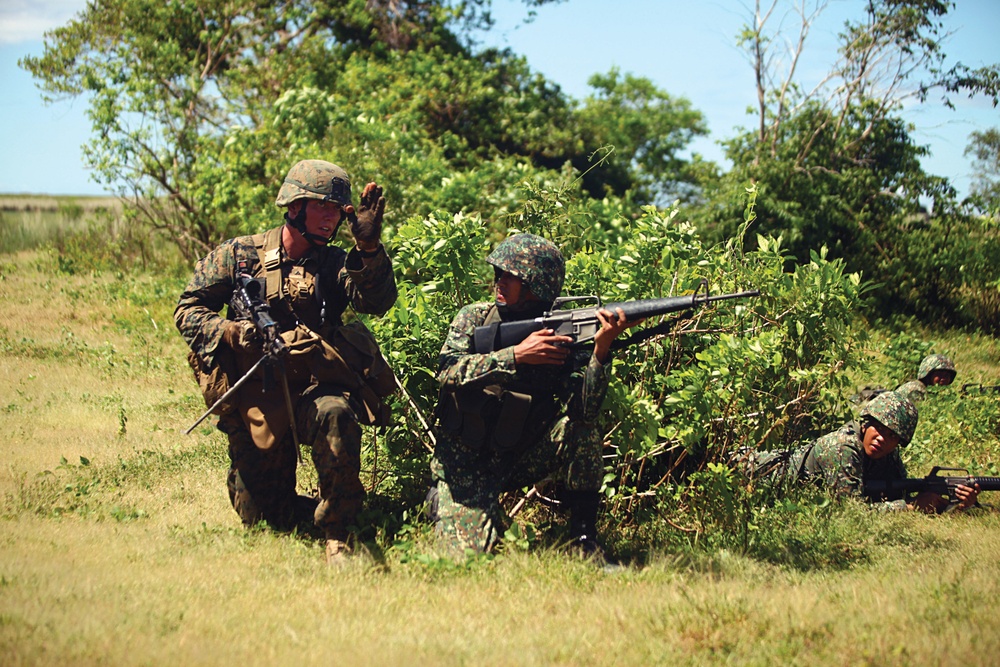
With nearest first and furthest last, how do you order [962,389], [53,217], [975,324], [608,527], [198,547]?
1. [198,547]
2. [608,527]
3. [962,389]
4. [975,324]
5. [53,217]

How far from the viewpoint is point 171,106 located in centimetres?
1423

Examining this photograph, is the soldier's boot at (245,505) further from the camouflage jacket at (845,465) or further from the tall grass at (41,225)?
the tall grass at (41,225)

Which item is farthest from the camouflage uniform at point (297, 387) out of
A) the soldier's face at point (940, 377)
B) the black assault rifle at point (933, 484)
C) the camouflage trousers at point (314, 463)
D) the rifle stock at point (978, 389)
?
the rifle stock at point (978, 389)

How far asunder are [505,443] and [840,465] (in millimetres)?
2752

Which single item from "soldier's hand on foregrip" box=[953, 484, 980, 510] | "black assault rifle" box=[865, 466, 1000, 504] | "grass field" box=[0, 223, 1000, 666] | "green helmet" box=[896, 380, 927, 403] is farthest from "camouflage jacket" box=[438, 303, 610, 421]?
"green helmet" box=[896, 380, 927, 403]

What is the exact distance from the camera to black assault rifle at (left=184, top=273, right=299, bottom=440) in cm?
490

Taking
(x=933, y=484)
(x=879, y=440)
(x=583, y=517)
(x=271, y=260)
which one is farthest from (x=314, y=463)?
(x=933, y=484)

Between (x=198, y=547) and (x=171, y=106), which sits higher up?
(x=171, y=106)

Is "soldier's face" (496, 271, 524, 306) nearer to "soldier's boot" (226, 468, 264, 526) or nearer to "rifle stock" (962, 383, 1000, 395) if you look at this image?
"soldier's boot" (226, 468, 264, 526)

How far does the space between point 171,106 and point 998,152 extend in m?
12.7

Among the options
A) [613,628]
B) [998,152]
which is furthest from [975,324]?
[613,628]

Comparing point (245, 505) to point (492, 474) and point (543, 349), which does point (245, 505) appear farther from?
point (543, 349)

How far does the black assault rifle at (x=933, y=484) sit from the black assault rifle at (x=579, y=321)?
253cm

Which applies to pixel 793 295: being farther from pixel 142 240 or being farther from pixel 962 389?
pixel 142 240
